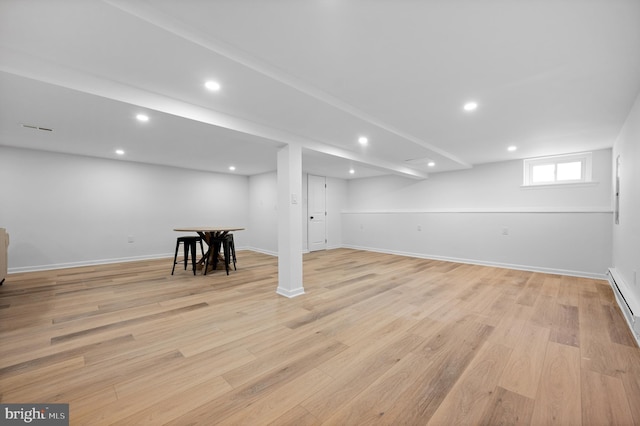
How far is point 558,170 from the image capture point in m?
4.78

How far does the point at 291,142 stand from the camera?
133 inches

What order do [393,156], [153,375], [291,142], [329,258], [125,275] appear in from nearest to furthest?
[153,375] < [291,142] < [125,275] < [393,156] < [329,258]

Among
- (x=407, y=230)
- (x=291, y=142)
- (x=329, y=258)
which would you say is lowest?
(x=329, y=258)

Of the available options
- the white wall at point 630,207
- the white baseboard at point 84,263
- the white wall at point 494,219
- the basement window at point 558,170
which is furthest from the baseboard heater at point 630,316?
the white baseboard at point 84,263

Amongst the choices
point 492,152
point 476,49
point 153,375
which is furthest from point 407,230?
point 153,375

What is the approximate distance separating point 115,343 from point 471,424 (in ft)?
8.72

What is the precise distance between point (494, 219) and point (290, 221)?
15.1 feet

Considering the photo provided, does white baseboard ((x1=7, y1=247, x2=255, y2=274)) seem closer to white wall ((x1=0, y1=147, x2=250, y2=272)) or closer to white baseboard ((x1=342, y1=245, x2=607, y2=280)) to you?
white wall ((x1=0, y1=147, x2=250, y2=272))

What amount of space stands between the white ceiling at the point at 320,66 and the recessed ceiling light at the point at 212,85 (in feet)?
0.19

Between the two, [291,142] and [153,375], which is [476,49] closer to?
[291,142]

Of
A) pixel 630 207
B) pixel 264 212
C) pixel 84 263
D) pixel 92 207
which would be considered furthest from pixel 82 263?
pixel 630 207

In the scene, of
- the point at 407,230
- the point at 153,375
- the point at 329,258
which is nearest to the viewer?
the point at 153,375

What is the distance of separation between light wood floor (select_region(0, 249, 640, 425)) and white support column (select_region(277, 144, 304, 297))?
240 mm

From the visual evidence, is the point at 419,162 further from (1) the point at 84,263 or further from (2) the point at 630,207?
(1) the point at 84,263
